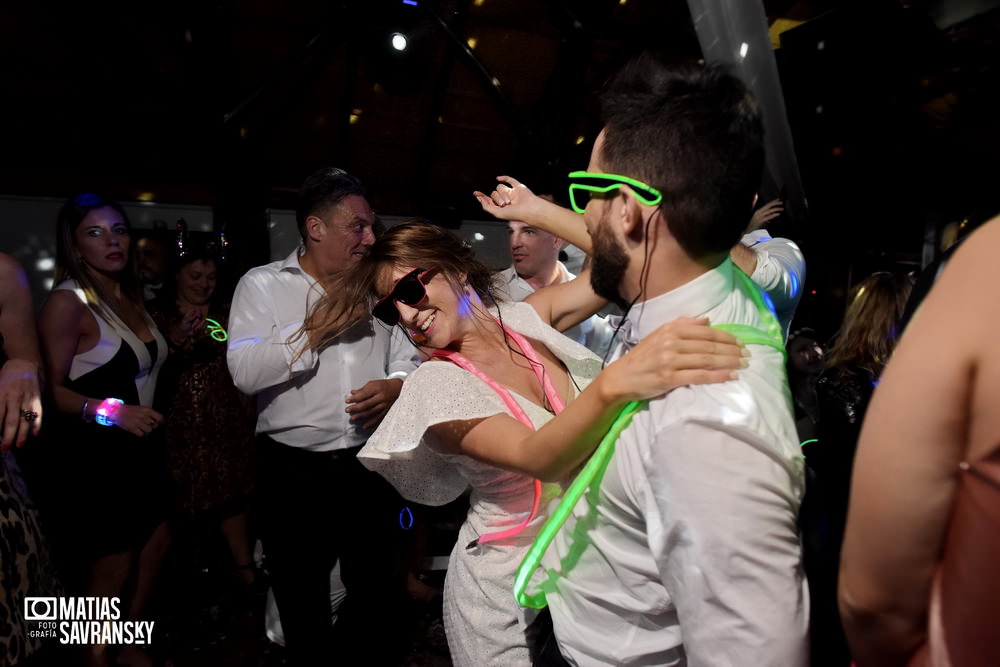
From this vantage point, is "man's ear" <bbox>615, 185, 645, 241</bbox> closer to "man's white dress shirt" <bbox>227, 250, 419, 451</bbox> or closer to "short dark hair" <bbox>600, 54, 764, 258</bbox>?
"short dark hair" <bbox>600, 54, 764, 258</bbox>

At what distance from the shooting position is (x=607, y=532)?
3.22 ft

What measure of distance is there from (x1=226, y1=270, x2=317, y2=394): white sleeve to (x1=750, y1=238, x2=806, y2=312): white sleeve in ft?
5.72

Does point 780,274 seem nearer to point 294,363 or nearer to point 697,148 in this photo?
point 697,148

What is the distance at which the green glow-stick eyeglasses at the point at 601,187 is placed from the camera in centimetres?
93

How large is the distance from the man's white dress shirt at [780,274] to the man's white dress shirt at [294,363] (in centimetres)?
152

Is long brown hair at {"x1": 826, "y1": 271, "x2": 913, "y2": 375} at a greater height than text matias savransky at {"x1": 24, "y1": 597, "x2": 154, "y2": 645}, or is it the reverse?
long brown hair at {"x1": 826, "y1": 271, "x2": 913, "y2": 375}

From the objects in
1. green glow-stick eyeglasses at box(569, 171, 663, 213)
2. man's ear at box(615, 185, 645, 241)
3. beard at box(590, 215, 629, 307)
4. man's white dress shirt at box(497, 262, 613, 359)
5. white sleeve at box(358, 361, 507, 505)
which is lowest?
white sleeve at box(358, 361, 507, 505)

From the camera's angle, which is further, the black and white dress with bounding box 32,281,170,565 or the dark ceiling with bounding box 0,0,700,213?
the dark ceiling with bounding box 0,0,700,213

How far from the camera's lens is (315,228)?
2.57 meters

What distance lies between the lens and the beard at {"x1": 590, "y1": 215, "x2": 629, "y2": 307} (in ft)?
3.29

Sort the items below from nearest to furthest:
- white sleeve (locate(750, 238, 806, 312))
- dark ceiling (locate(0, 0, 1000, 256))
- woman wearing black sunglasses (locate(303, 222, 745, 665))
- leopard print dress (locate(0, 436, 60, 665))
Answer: woman wearing black sunglasses (locate(303, 222, 745, 665)) → leopard print dress (locate(0, 436, 60, 665)) → white sleeve (locate(750, 238, 806, 312)) → dark ceiling (locate(0, 0, 1000, 256))

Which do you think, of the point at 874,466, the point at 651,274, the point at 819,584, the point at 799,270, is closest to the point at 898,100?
the point at 799,270

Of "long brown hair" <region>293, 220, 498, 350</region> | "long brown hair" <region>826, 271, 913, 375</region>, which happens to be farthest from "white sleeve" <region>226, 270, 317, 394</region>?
"long brown hair" <region>826, 271, 913, 375</region>

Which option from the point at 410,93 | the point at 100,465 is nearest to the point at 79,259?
the point at 100,465
